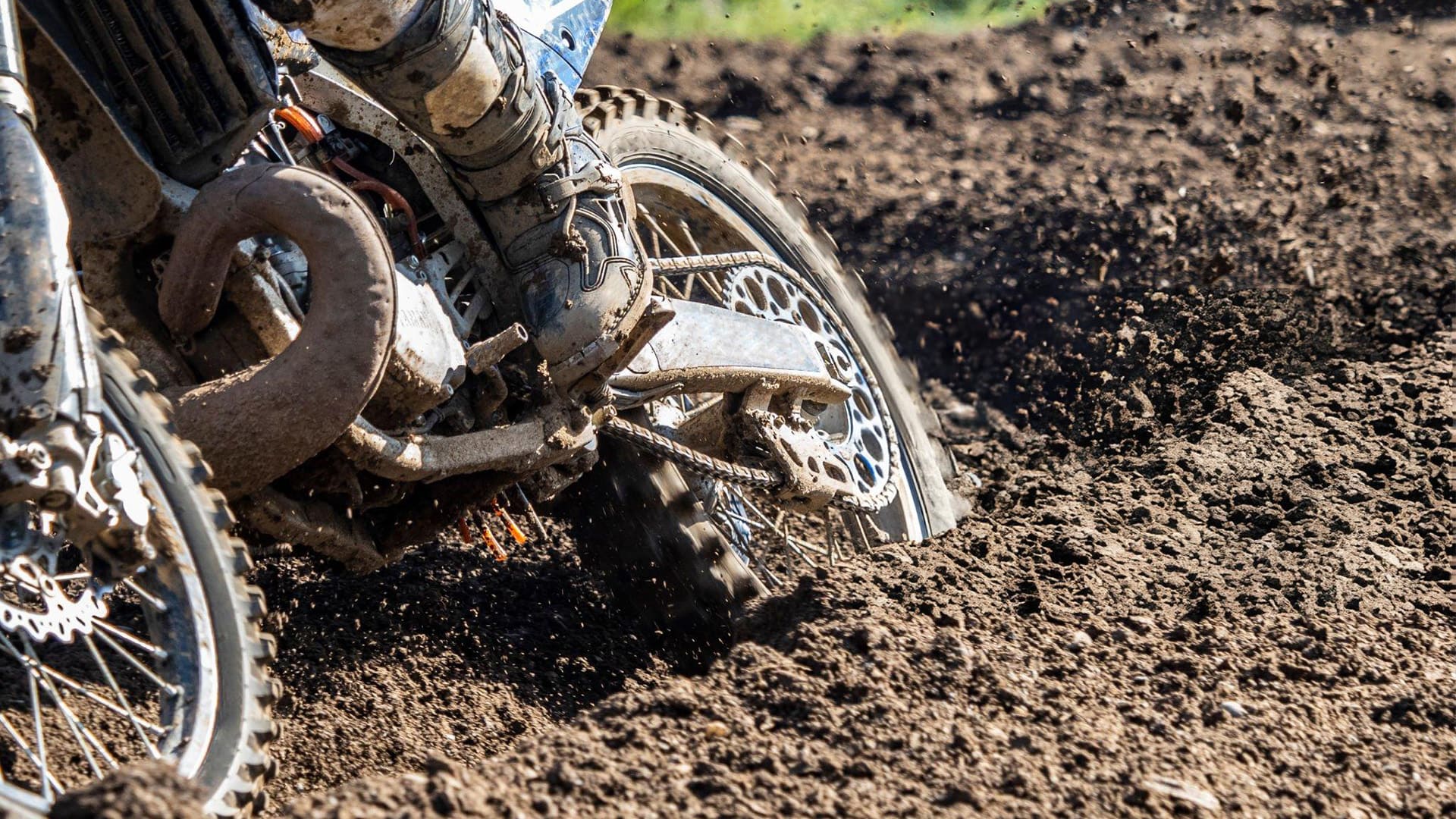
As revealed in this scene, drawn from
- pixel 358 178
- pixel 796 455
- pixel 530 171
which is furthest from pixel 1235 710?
pixel 358 178

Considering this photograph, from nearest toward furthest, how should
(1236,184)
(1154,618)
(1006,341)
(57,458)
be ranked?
(57,458), (1154,618), (1006,341), (1236,184)

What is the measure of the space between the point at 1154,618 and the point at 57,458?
2152mm

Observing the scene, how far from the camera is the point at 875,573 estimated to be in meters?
3.43

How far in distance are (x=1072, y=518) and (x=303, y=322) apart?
2211 mm

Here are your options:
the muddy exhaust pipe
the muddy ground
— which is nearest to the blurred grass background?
the muddy ground

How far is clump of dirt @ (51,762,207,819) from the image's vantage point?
1877 mm

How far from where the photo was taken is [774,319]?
431cm

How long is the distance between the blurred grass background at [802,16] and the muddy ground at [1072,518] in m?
0.16

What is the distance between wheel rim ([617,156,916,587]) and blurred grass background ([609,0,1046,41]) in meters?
3.89

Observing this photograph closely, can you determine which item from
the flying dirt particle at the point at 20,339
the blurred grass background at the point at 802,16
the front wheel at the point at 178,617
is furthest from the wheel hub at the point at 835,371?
the blurred grass background at the point at 802,16

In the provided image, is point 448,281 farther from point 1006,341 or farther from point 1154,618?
point 1006,341

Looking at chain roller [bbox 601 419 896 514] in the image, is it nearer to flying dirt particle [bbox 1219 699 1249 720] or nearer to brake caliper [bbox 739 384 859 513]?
brake caliper [bbox 739 384 859 513]

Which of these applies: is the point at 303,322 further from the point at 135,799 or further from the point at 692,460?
the point at 692,460

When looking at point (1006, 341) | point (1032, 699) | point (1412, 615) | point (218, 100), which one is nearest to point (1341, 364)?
point (1006, 341)
